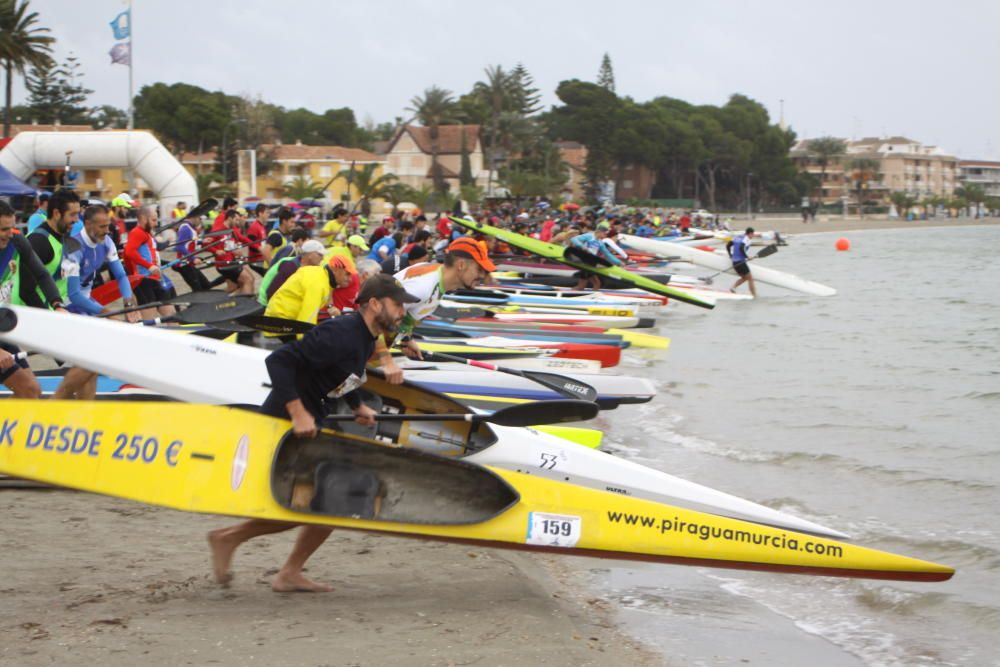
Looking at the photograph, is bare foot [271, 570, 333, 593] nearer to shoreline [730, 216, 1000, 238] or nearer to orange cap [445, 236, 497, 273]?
orange cap [445, 236, 497, 273]

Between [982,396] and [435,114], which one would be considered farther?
[435,114]

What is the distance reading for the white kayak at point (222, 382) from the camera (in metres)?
6.46

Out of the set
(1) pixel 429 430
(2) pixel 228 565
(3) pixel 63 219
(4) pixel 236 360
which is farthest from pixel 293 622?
(3) pixel 63 219

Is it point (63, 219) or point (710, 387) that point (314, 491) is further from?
point (710, 387)

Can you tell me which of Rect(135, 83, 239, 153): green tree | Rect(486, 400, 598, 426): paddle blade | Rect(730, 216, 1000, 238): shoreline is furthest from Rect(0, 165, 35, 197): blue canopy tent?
Rect(730, 216, 1000, 238): shoreline

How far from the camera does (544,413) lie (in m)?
5.94

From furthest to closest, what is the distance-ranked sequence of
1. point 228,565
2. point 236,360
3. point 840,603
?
point 236,360 < point 840,603 < point 228,565

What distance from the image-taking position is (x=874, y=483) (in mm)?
10188

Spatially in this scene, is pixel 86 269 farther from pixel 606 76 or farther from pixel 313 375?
pixel 606 76

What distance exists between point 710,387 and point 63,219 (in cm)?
1030

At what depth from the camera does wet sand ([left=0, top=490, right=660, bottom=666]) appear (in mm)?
4777

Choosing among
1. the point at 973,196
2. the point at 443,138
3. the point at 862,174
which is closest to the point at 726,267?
the point at 443,138

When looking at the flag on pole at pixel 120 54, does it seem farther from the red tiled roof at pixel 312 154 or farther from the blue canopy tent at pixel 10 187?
the red tiled roof at pixel 312 154

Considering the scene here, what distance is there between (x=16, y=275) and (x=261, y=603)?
3.10 m
